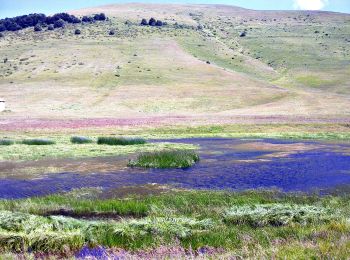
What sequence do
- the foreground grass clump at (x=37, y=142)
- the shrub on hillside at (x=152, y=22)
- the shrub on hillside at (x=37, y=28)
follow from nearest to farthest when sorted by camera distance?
the foreground grass clump at (x=37, y=142) → the shrub on hillside at (x=37, y=28) → the shrub on hillside at (x=152, y=22)

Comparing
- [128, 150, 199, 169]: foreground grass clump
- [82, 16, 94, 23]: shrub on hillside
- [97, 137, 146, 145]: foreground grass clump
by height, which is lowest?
[97, 137, 146, 145]: foreground grass clump

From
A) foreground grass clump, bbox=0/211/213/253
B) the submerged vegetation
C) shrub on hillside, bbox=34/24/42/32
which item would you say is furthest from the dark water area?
shrub on hillside, bbox=34/24/42/32

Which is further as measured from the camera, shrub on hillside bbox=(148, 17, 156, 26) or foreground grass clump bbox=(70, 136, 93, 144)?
shrub on hillside bbox=(148, 17, 156, 26)

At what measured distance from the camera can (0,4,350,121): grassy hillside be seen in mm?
77125

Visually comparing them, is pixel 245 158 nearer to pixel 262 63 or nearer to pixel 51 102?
pixel 51 102

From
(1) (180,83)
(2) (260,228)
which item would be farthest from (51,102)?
(2) (260,228)

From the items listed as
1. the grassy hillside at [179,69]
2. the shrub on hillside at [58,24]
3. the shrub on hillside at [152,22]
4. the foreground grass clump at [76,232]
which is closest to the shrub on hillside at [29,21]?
the shrub on hillside at [58,24]

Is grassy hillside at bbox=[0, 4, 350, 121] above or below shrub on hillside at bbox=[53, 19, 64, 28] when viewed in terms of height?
below

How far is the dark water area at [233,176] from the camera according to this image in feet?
78.1

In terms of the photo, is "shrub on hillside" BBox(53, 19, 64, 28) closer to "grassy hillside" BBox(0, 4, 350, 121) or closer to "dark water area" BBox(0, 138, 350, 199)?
"grassy hillside" BBox(0, 4, 350, 121)

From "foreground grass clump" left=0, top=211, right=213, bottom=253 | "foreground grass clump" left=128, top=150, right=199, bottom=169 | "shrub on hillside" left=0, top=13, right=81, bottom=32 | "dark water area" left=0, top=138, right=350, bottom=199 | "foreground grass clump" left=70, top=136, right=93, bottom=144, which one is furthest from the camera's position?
"shrub on hillside" left=0, top=13, right=81, bottom=32

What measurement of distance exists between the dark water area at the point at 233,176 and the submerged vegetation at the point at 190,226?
4.14 metres

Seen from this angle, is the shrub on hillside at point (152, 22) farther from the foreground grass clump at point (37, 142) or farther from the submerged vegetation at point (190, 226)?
the submerged vegetation at point (190, 226)

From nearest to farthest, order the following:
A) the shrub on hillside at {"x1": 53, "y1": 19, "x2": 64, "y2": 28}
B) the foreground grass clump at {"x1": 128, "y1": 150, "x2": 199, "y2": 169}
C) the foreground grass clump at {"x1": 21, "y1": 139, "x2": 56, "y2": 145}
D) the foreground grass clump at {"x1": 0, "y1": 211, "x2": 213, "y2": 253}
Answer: the foreground grass clump at {"x1": 0, "y1": 211, "x2": 213, "y2": 253}, the foreground grass clump at {"x1": 128, "y1": 150, "x2": 199, "y2": 169}, the foreground grass clump at {"x1": 21, "y1": 139, "x2": 56, "y2": 145}, the shrub on hillside at {"x1": 53, "y1": 19, "x2": 64, "y2": 28}
